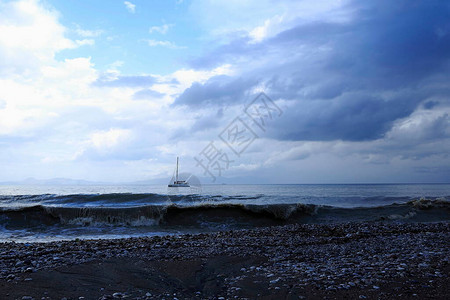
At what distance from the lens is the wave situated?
17.2m

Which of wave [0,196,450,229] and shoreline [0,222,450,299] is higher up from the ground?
shoreline [0,222,450,299]

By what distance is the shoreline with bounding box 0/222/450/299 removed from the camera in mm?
4781

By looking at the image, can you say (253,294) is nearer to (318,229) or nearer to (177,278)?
(177,278)

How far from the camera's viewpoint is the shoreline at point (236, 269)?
4.78 m

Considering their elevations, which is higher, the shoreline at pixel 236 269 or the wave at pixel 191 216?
the shoreline at pixel 236 269

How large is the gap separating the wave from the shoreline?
8.00 meters

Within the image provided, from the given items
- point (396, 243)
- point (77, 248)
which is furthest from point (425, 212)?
point (77, 248)

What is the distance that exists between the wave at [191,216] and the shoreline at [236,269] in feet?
26.2

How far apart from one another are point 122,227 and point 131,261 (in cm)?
993

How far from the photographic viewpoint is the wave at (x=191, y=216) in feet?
56.5

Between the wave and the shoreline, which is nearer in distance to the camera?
the shoreline

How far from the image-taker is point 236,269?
640 centimetres

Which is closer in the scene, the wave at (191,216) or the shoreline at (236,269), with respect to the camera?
the shoreline at (236,269)

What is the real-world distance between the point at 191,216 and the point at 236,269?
11934mm
